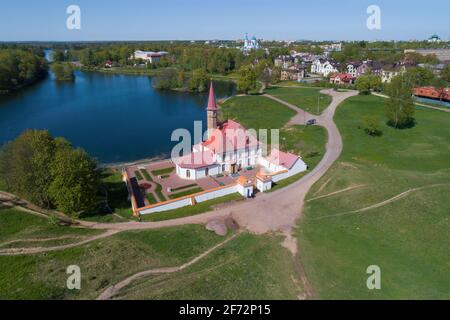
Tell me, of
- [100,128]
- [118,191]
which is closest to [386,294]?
[118,191]

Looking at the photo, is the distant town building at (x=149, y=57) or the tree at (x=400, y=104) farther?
the distant town building at (x=149, y=57)

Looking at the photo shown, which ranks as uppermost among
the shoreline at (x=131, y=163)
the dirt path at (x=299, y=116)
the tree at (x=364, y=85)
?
the tree at (x=364, y=85)

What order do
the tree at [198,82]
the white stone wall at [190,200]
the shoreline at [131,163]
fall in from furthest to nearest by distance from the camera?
1. the tree at [198,82]
2. the shoreline at [131,163]
3. the white stone wall at [190,200]

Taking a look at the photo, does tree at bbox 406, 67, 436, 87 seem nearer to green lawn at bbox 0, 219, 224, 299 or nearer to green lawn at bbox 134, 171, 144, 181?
green lawn at bbox 134, 171, 144, 181

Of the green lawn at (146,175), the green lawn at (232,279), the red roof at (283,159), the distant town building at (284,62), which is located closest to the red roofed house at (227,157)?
the red roof at (283,159)

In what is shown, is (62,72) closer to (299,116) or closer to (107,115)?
(107,115)

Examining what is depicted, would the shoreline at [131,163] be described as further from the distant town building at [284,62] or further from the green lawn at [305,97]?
the distant town building at [284,62]

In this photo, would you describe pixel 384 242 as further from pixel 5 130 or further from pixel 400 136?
pixel 5 130
